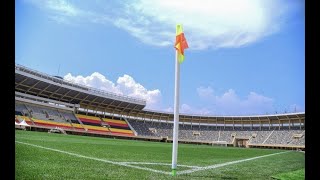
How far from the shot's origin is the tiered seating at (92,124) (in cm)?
2859

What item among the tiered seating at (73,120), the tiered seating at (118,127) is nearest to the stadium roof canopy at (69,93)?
the tiered seating at (118,127)

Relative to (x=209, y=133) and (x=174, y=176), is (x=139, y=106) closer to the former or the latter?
(x=209, y=133)

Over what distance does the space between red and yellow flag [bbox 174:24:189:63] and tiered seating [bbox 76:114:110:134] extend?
25.2 meters

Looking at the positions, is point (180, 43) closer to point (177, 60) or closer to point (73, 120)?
point (177, 60)

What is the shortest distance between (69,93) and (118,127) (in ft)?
19.6

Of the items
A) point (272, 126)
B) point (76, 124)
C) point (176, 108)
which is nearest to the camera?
point (176, 108)

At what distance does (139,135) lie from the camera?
34.1 m

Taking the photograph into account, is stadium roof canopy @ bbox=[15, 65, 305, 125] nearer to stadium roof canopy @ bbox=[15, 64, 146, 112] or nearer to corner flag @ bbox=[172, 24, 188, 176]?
stadium roof canopy @ bbox=[15, 64, 146, 112]

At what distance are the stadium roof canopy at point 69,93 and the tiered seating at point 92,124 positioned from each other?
1512 mm

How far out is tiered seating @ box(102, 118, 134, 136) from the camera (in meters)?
31.6

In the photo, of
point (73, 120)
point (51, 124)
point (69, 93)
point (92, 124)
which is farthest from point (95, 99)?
point (51, 124)
